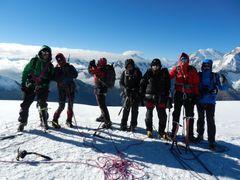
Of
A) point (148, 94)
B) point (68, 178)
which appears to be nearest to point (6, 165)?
point (68, 178)

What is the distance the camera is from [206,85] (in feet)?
30.1

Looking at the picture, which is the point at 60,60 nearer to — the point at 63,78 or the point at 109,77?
the point at 63,78

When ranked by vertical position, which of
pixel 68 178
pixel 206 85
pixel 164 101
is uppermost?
pixel 206 85

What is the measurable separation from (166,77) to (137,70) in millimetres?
1292

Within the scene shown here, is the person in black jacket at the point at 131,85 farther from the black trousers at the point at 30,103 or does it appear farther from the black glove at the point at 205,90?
the black trousers at the point at 30,103

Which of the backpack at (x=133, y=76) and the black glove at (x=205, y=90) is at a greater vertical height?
the backpack at (x=133, y=76)

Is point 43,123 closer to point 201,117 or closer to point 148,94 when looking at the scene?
point 148,94

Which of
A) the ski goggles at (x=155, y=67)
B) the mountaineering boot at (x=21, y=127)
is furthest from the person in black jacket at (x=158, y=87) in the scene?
the mountaineering boot at (x=21, y=127)

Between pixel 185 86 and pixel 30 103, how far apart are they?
538 cm

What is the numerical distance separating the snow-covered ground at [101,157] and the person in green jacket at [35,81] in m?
0.73

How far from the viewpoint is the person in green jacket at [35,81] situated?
9477mm


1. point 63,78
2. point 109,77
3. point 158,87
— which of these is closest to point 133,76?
point 109,77

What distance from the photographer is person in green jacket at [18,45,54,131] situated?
31.1 ft

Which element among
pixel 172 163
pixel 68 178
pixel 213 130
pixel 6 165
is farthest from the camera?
pixel 213 130
